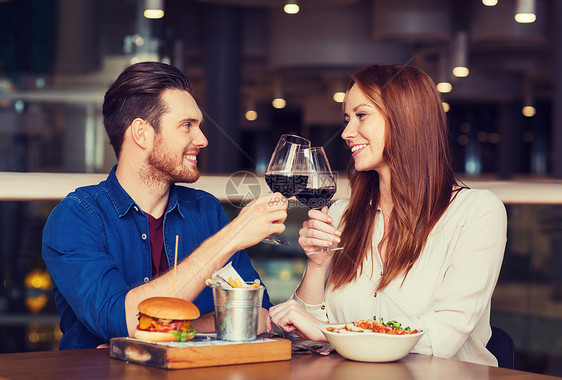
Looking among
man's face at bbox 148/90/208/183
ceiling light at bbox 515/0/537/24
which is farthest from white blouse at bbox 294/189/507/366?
ceiling light at bbox 515/0/537/24

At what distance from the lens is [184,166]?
2307mm

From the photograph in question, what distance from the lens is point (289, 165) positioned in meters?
1.78

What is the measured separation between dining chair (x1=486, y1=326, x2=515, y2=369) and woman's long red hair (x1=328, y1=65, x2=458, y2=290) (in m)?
0.35

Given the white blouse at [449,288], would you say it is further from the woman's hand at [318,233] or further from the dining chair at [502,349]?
the woman's hand at [318,233]

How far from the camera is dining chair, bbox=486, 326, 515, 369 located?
6.89ft

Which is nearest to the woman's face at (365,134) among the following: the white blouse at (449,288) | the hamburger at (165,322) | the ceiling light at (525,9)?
the white blouse at (449,288)

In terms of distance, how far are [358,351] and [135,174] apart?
1.00 m

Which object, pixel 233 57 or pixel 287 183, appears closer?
pixel 287 183

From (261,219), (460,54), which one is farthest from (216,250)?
(460,54)

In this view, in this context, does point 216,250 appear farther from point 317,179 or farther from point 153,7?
point 153,7

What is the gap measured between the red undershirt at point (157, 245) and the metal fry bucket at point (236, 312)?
68 centimetres

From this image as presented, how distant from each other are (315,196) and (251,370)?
1.61 ft

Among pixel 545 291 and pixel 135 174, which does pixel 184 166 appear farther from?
pixel 545 291

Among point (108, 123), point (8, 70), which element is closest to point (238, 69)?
point (8, 70)
